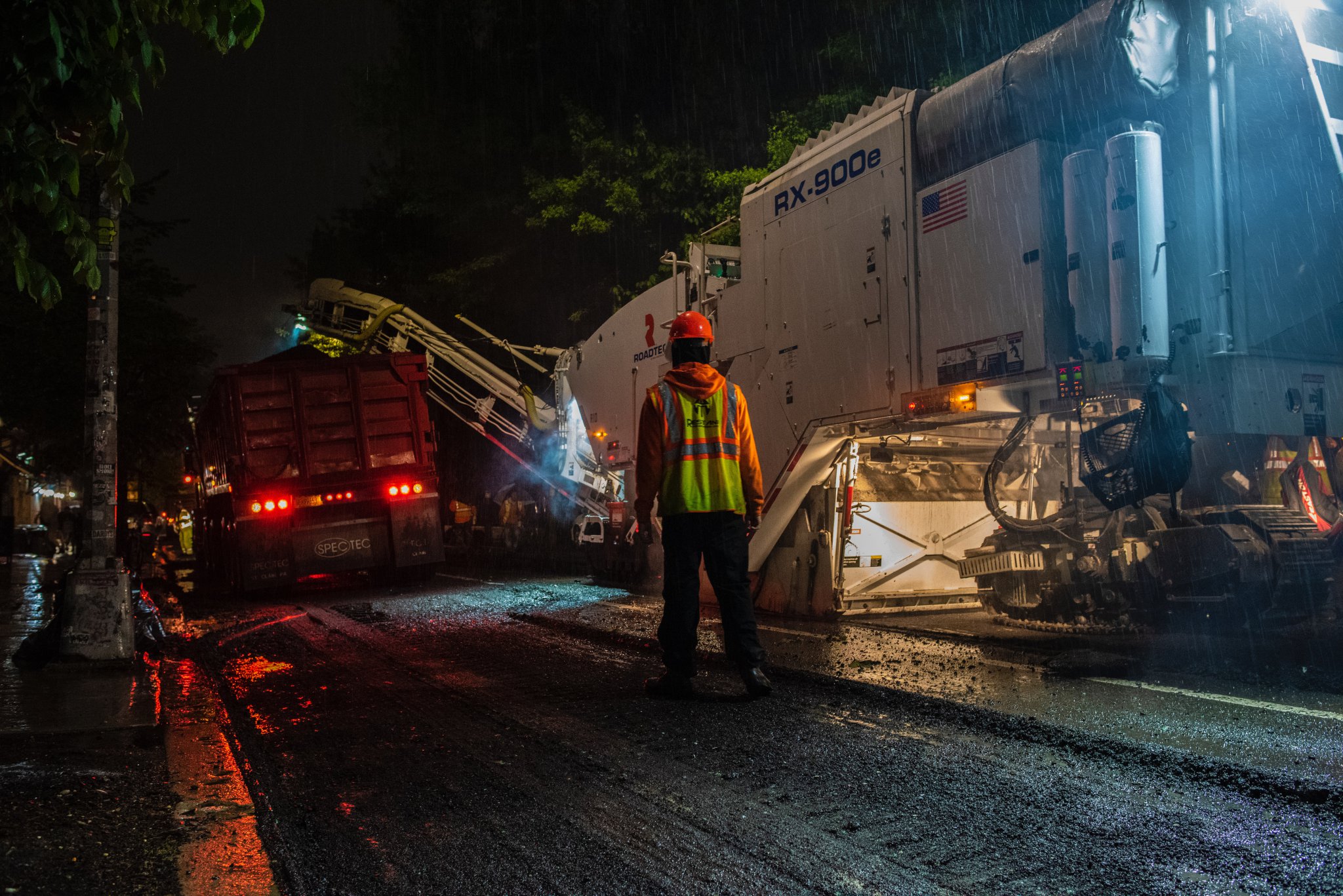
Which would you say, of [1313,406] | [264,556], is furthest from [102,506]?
[1313,406]

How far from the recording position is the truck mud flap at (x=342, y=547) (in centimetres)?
1306

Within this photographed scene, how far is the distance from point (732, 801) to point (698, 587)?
189 centimetres

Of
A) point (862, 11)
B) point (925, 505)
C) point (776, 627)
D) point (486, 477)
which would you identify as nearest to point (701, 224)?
point (862, 11)

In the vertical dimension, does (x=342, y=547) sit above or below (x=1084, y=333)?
below

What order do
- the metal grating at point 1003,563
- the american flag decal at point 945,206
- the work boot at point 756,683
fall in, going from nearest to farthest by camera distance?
the work boot at point 756,683 → the metal grating at point 1003,563 → the american flag decal at point 945,206

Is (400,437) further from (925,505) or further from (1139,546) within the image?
(1139,546)

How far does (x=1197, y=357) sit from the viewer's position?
6.62 metres

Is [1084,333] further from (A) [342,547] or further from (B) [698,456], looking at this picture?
(A) [342,547]

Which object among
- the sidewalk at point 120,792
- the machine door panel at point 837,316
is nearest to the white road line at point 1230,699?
the machine door panel at point 837,316

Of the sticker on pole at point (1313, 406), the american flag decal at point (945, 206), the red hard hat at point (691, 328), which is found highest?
the american flag decal at point (945, 206)

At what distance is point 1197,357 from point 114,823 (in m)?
6.11

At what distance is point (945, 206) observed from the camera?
26.6 feet

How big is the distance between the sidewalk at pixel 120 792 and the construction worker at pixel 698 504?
6.85 feet

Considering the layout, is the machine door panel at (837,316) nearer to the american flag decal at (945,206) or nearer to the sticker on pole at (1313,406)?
the american flag decal at (945,206)
